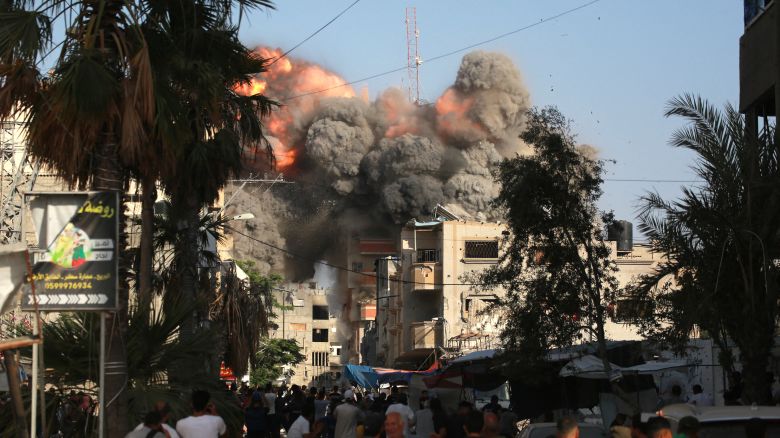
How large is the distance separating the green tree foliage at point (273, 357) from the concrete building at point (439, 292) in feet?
21.7

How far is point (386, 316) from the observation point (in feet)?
259

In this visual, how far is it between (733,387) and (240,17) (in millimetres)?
9949

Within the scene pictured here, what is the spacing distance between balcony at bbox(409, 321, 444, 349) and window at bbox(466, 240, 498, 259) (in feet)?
18.0

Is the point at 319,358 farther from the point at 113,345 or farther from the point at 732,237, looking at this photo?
the point at 113,345

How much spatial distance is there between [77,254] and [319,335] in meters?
103

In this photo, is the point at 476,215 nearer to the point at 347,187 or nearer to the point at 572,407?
the point at 347,187

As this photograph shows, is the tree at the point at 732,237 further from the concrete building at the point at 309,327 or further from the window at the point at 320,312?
the window at the point at 320,312

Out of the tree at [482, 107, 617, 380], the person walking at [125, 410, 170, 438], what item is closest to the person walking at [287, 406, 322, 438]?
the person walking at [125, 410, 170, 438]

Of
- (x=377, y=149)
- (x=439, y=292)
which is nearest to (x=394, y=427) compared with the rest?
(x=439, y=292)

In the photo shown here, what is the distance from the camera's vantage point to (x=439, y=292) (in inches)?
2579

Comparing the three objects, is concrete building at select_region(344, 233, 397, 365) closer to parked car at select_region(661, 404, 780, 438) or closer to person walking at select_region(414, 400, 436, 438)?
person walking at select_region(414, 400, 436, 438)

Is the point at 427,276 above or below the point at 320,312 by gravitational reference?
above

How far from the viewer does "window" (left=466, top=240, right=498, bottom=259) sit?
6569 cm

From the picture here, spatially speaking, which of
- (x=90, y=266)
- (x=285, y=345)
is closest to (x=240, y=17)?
(x=90, y=266)
